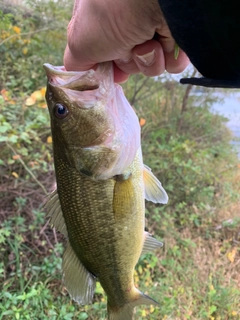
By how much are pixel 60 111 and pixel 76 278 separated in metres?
0.73

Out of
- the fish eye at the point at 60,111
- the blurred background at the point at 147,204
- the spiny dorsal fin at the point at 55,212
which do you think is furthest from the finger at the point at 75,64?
the blurred background at the point at 147,204

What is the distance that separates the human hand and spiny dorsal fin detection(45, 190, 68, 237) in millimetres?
555

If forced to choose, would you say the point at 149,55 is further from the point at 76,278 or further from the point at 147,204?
the point at 147,204

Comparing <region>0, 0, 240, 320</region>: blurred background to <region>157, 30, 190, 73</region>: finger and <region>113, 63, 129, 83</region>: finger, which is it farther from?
<region>157, 30, 190, 73</region>: finger

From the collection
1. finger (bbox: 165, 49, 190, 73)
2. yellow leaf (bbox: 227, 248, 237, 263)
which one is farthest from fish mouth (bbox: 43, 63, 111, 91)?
yellow leaf (bbox: 227, 248, 237, 263)

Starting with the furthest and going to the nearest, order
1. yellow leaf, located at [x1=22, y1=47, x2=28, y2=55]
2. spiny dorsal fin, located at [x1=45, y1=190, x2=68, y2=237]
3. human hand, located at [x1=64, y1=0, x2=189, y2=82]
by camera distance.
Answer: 1. yellow leaf, located at [x1=22, y1=47, x2=28, y2=55]
2. spiny dorsal fin, located at [x1=45, y1=190, x2=68, y2=237]
3. human hand, located at [x1=64, y1=0, x2=189, y2=82]

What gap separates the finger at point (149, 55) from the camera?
3.86 feet

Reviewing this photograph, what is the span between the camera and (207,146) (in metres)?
4.84

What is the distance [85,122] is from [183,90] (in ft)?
12.9

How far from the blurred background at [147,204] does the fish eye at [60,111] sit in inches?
47.3

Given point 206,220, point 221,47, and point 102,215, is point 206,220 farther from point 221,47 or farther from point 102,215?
point 221,47

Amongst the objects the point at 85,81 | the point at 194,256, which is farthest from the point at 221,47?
the point at 194,256

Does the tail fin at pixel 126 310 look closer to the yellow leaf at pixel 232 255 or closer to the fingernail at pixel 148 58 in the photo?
the fingernail at pixel 148 58

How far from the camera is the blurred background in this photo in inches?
108
